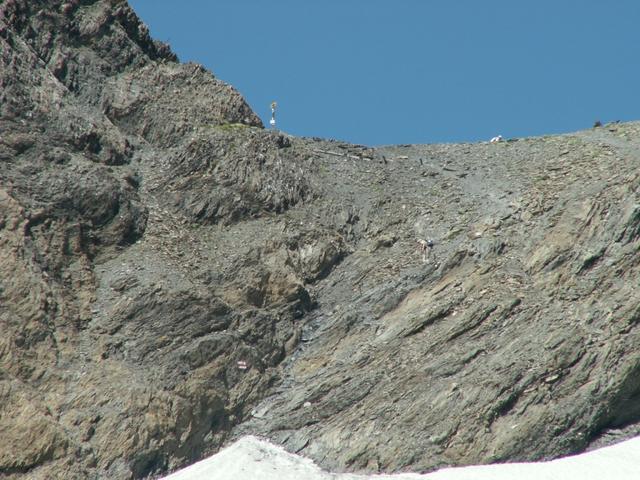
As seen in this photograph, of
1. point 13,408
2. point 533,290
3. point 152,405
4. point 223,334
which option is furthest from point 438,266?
point 13,408

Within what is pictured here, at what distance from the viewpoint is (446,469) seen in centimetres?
3888

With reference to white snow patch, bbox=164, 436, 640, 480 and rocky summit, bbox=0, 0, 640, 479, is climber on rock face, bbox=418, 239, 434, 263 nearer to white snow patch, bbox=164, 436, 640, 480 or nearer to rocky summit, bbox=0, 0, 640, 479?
Answer: rocky summit, bbox=0, 0, 640, 479

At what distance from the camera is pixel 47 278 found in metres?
43.3

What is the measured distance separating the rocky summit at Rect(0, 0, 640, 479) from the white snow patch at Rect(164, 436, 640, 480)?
57 centimetres

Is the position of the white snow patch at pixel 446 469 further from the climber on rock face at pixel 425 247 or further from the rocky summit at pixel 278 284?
the climber on rock face at pixel 425 247

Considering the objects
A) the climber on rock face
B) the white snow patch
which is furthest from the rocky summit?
the white snow patch

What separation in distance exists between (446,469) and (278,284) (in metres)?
10.3

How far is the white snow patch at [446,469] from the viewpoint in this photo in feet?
126

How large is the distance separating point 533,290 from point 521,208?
486cm

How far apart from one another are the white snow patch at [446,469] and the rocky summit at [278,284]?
0.57 m

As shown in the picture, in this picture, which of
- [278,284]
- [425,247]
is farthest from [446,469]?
[425,247]

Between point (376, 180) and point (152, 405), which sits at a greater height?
point (376, 180)

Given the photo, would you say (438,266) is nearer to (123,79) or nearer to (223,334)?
(223,334)

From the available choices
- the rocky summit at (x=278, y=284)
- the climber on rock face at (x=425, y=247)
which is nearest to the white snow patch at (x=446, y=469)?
the rocky summit at (x=278, y=284)
